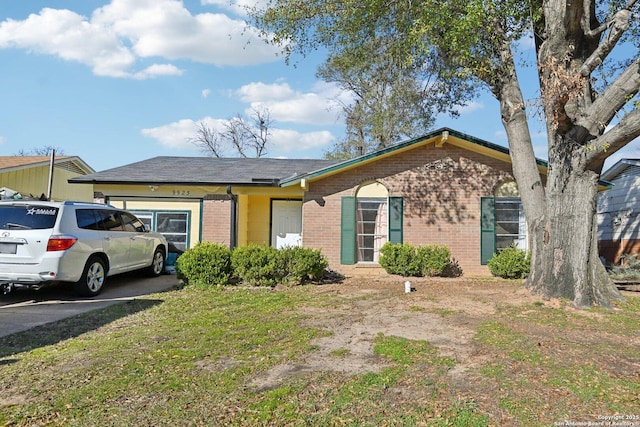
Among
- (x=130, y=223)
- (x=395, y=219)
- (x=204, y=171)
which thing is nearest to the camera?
(x=130, y=223)

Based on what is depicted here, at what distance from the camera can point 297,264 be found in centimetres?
977

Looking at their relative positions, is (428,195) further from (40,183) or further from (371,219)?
(40,183)

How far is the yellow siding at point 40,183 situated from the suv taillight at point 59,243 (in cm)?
1189

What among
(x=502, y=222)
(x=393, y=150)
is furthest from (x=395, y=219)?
(x=502, y=222)

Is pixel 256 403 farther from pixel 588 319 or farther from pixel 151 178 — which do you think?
pixel 151 178

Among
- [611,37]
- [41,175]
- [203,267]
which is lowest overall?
[203,267]

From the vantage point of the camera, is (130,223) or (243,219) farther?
(243,219)

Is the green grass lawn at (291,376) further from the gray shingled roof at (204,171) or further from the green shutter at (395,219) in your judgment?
the gray shingled roof at (204,171)

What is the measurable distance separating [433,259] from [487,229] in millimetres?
1944

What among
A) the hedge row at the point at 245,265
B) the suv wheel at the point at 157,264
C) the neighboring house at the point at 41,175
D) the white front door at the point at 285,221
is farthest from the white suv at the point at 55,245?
the neighboring house at the point at 41,175

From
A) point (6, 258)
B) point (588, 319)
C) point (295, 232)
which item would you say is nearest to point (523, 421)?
point (588, 319)

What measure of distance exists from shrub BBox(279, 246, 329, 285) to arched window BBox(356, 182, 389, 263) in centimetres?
240

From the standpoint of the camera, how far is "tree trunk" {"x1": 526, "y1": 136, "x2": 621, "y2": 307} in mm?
7531

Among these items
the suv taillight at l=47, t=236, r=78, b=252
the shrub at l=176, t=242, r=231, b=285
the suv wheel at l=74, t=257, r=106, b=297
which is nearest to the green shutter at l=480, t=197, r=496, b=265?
the shrub at l=176, t=242, r=231, b=285
